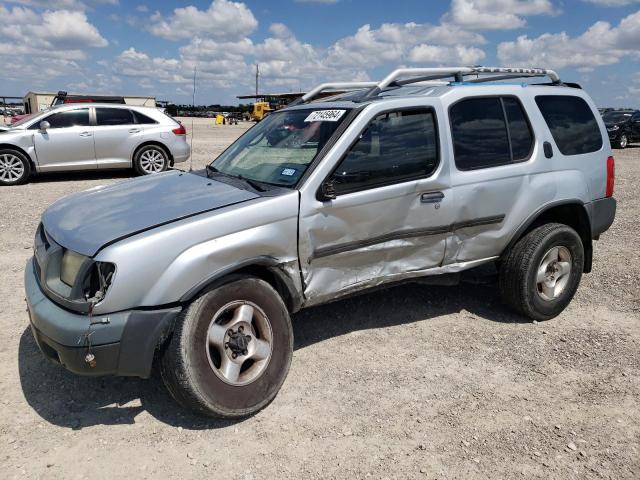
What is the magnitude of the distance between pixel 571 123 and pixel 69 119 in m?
9.90

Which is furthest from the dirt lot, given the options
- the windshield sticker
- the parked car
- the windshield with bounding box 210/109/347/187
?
the parked car

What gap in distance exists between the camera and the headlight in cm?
291

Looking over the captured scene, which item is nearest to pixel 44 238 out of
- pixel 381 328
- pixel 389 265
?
pixel 389 265

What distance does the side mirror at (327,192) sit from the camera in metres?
3.40

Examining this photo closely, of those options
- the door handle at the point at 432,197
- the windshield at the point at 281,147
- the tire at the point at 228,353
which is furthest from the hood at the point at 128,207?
the door handle at the point at 432,197

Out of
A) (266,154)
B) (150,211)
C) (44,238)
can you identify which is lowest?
(44,238)

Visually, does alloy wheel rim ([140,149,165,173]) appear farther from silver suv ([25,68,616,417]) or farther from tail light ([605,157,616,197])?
tail light ([605,157,616,197])

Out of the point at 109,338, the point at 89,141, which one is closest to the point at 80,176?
the point at 89,141

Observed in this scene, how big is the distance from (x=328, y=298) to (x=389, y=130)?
124cm

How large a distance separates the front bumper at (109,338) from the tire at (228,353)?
11 centimetres

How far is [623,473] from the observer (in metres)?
2.77

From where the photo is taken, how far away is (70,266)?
297cm

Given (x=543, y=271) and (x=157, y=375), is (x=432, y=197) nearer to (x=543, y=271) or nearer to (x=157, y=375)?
(x=543, y=271)

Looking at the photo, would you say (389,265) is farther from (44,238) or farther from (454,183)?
(44,238)
